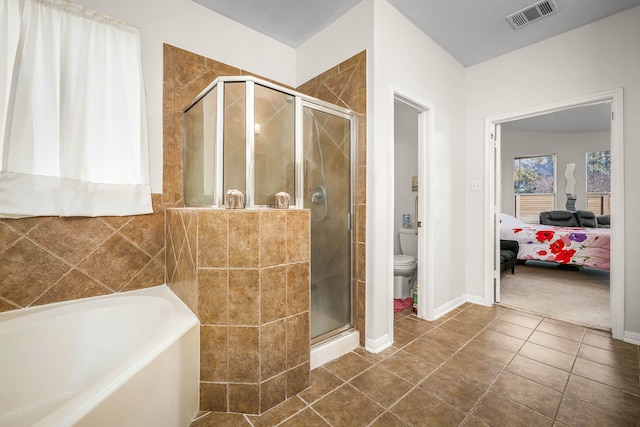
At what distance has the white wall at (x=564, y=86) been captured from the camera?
6.78ft

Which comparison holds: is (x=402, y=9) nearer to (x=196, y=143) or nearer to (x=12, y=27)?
(x=196, y=143)

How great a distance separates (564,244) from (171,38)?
5.27 m

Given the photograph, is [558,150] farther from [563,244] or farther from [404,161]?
[404,161]

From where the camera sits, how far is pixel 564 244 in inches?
152

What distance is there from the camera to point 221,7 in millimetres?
2123

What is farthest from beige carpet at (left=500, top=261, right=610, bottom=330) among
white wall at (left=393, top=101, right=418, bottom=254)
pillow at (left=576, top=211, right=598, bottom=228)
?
white wall at (left=393, top=101, right=418, bottom=254)

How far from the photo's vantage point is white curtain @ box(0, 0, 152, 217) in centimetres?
140

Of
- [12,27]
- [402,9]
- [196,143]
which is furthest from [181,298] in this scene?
[402,9]

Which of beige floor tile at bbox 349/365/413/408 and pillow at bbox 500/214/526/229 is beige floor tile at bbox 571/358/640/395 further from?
pillow at bbox 500/214/526/229

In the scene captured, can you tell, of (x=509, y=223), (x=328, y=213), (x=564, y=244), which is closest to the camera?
(x=328, y=213)

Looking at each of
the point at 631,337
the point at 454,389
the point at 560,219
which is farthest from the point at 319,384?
the point at 560,219

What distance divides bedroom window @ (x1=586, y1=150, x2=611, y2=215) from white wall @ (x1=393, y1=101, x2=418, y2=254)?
15.7 ft

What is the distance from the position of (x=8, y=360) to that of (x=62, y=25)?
1758 mm

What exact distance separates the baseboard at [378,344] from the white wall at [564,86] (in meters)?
1.46
